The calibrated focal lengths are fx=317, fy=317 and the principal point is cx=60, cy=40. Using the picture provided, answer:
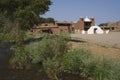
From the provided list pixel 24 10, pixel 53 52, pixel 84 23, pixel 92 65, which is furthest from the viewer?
pixel 84 23

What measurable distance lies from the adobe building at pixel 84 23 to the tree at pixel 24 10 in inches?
2694

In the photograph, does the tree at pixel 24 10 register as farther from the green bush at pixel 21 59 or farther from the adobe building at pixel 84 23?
the adobe building at pixel 84 23

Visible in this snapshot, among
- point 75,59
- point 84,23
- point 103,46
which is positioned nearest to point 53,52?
point 75,59

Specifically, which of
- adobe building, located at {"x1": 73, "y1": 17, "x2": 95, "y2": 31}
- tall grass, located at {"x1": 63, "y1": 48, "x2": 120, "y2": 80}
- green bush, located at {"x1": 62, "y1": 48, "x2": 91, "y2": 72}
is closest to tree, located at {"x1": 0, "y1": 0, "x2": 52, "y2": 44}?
green bush, located at {"x1": 62, "y1": 48, "x2": 91, "y2": 72}

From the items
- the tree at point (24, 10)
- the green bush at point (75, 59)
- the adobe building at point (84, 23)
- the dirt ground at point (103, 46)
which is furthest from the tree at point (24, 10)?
the adobe building at point (84, 23)

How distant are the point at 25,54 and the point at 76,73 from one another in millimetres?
6080

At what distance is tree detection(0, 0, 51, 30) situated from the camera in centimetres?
4453

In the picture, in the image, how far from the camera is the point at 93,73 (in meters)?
17.7

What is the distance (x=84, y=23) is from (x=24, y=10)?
2946 inches

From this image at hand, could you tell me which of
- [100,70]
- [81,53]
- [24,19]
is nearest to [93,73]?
[100,70]

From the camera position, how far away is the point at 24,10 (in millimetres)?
45250

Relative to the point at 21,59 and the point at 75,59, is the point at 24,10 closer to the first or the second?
the point at 21,59

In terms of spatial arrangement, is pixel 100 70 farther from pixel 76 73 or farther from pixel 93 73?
pixel 76 73

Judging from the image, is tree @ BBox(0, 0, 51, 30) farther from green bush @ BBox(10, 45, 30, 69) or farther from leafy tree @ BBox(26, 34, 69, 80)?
leafy tree @ BBox(26, 34, 69, 80)
